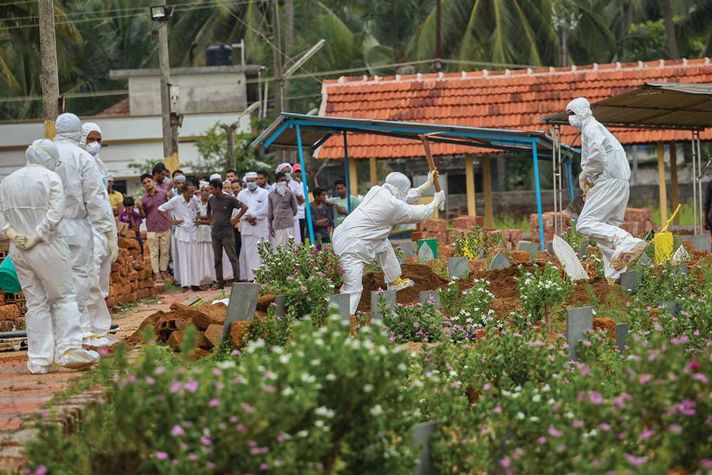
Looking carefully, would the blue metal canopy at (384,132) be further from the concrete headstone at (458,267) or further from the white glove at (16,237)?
the white glove at (16,237)

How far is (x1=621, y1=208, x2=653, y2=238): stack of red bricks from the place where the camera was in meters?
23.5

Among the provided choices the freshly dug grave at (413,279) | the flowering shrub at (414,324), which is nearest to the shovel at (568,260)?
the freshly dug grave at (413,279)

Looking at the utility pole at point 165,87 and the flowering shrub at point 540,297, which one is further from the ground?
the utility pole at point 165,87

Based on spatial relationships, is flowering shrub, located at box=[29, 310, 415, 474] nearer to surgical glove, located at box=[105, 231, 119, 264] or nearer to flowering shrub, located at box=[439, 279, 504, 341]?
flowering shrub, located at box=[439, 279, 504, 341]

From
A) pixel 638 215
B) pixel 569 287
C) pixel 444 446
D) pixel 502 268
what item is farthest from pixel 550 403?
pixel 638 215

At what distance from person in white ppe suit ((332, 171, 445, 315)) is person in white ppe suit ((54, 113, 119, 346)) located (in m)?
2.64

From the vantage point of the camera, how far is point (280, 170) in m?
21.3

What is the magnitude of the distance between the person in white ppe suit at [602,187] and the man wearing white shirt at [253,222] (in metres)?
7.05

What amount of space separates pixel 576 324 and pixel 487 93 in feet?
59.3

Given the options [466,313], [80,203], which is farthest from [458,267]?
[80,203]

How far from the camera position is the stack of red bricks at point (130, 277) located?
17.5 m

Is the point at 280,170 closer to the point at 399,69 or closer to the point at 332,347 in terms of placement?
the point at 332,347

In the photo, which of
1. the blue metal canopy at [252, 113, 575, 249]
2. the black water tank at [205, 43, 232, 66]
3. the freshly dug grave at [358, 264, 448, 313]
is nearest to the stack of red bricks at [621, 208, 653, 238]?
the blue metal canopy at [252, 113, 575, 249]

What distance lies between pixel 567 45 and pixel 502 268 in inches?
1242
